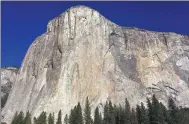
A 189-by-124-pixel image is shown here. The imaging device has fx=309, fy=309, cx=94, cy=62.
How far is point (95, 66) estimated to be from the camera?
2889 inches

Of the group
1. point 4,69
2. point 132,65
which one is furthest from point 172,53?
point 4,69

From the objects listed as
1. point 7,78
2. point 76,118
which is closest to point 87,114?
point 76,118

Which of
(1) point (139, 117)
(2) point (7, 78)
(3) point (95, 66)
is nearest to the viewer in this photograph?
(1) point (139, 117)

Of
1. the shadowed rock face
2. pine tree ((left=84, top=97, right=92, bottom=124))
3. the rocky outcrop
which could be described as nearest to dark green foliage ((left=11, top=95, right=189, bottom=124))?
pine tree ((left=84, top=97, right=92, bottom=124))

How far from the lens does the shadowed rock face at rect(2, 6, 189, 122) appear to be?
6981 cm

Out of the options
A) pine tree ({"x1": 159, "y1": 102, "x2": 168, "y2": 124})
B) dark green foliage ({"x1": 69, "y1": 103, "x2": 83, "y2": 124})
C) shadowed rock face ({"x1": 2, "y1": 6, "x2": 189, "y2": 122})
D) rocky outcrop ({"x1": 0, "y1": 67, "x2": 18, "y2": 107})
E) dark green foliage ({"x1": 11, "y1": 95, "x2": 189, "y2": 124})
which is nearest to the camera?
pine tree ({"x1": 159, "y1": 102, "x2": 168, "y2": 124})

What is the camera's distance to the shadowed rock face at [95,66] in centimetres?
6981

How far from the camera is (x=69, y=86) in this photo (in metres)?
70.4

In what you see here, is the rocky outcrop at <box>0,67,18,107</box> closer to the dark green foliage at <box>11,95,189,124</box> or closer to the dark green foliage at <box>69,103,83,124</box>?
the dark green foliage at <box>11,95,189,124</box>

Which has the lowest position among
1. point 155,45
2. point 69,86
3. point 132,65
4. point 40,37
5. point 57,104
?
point 57,104

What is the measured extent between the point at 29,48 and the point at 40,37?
526 cm

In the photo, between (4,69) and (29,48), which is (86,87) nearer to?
Answer: (29,48)

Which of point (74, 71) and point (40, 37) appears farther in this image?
point (40, 37)

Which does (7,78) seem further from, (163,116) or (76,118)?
(163,116)
